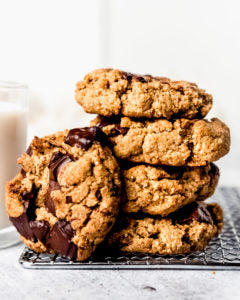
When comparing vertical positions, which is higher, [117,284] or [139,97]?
[139,97]

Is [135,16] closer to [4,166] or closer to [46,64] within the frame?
[46,64]

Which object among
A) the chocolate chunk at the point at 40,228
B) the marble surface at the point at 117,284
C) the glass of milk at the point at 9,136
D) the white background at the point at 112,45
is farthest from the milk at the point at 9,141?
the white background at the point at 112,45

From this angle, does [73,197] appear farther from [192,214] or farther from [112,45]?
[112,45]

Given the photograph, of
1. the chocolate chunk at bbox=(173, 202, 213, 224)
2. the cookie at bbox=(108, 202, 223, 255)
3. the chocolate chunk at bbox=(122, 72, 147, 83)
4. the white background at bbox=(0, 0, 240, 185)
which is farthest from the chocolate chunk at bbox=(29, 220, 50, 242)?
the white background at bbox=(0, 0, 240, 185)

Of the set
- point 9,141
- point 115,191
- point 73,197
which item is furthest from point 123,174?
point 9,141

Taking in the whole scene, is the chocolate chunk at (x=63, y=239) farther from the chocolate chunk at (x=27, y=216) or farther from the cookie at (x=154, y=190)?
the cookie at (x=154, y=190)

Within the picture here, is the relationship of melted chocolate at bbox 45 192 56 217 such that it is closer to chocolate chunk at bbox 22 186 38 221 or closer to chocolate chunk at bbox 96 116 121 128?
chocolate chunk at bbox 22 186 38 221
